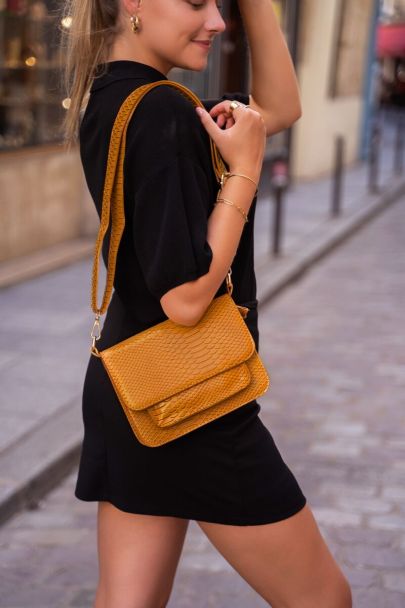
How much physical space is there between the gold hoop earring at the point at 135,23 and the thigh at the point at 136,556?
94 centimetres

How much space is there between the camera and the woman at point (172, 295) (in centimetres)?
172

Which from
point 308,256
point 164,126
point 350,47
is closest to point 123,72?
point 164,126

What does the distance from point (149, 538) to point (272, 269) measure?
723 cm

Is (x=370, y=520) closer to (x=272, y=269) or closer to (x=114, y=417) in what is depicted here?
(x=114, y=417)

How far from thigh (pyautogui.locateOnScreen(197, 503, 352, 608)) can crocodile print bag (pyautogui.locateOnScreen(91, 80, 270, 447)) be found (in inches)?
9.4

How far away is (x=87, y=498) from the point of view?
2.01 meters

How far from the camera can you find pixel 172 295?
5.73ft

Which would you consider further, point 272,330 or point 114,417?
point 272,330

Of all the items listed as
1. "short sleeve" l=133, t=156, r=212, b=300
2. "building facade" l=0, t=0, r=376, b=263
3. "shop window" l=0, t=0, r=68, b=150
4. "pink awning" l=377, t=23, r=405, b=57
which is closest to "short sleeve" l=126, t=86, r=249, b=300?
"short sleeve" l=133, t=156, r=212, b=300

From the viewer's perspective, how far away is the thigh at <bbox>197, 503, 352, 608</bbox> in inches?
73.2

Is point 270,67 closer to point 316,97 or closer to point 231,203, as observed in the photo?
point 231,203

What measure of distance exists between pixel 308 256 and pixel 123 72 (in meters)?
8.09

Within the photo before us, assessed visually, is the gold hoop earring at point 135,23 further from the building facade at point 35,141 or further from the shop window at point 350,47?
the shop window at point 350,47

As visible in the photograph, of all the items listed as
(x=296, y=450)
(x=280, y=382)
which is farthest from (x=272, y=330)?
(x=296, y=450)
